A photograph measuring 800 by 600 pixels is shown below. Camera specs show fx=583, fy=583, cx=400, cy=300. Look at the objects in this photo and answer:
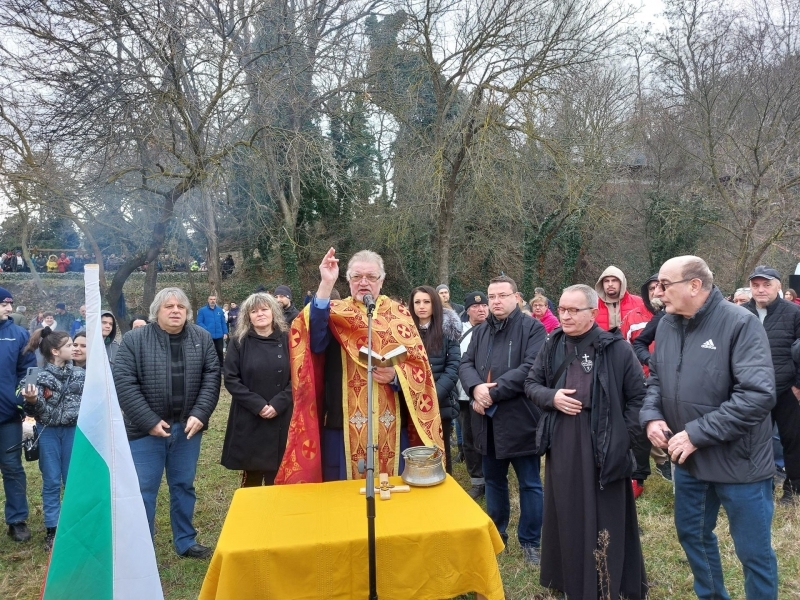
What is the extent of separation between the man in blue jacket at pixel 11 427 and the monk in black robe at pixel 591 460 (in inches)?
155

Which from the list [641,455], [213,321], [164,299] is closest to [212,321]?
[213,321]

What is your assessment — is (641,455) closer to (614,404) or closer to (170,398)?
(614,404)

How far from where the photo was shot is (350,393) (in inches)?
137

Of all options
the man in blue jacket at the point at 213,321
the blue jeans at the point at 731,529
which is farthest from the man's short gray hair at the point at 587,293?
the man in blue jacket at the point at 213,321

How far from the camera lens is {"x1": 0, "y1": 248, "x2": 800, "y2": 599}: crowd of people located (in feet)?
9.09

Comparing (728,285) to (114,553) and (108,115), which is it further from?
(114,553)

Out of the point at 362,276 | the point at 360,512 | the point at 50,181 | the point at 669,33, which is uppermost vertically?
the point at 669,33

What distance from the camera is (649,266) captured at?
20.0 m

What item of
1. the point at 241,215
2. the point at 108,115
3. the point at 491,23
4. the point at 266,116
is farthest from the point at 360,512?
the point at 241,215

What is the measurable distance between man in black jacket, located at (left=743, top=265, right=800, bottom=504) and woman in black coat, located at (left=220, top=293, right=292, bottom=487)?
12.8ft

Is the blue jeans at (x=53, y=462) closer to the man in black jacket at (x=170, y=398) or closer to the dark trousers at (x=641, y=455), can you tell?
the man in black jacket at (x=170, y=398)

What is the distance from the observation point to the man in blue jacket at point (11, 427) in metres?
4.47

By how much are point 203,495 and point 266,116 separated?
771cm

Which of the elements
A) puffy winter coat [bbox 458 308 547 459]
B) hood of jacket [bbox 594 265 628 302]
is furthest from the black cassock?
hood of jacket [bbox 594 265 628 302]
